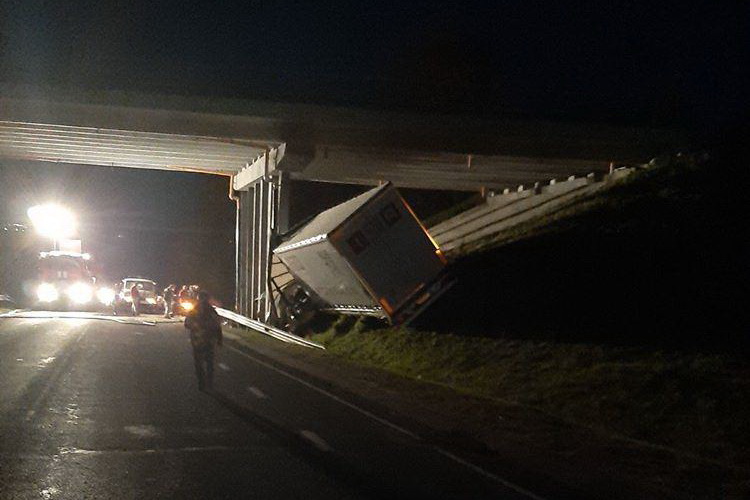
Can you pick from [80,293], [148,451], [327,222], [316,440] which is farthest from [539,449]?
[80,293]

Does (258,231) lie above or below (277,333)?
above

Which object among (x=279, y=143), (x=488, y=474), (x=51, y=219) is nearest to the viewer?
(x=488, y=474)

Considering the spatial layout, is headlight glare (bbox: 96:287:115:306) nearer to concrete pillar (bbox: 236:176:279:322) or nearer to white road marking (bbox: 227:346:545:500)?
concrete pillar (bbox: 236:176:279:322)

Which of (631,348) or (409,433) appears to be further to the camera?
(631,348)

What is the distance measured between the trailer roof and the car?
21.9 meters

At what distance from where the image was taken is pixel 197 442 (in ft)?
38.1

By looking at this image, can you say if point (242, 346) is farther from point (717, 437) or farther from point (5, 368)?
point (717, 437)

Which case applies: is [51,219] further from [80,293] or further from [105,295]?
[80,293]

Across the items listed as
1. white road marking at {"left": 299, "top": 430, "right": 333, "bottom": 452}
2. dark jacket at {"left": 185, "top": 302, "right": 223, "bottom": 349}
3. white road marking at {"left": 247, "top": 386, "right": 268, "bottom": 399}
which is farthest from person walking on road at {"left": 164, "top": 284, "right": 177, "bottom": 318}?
white road marking at {"left": 299, "top": 430, "right": 333, "bottom": 452}

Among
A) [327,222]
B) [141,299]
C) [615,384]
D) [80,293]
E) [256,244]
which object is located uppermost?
[327,222]

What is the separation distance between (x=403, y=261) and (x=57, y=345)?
9.43m

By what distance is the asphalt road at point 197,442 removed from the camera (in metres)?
9.29

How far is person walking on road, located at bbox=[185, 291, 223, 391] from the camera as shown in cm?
1731

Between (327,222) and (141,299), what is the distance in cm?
2632
